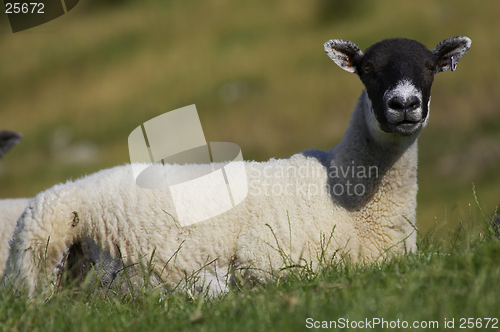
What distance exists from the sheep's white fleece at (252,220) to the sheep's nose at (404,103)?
432mm

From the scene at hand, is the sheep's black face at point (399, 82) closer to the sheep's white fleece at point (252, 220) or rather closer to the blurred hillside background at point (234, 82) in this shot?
the sheep's white fleece at point (252, 220)

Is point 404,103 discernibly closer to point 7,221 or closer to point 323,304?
point 323,304

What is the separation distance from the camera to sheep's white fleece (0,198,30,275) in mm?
6172

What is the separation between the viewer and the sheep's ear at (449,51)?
15.5 ft

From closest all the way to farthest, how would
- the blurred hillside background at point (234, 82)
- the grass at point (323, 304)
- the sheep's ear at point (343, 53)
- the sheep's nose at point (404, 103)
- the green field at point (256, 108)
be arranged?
the grass at point (323, 304)
the green field at point (256, 108)
the sheep's nose at point (404, 103)
the sheep's ear at point (343, 53)
the blurred hillside background at point (234, 82)

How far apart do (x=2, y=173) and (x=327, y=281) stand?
29689 mm

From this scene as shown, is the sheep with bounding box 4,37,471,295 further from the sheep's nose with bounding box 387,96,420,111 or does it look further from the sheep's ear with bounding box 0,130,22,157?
the sheep's ear with bounding box 0,130,22,157

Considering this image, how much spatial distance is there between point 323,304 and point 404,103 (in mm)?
2009

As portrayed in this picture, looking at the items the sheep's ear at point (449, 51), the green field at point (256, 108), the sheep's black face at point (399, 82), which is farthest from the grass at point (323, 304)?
the sheep's ear at point (449, 51)

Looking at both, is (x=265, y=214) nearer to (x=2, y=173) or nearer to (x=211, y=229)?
(x=211, y=229)

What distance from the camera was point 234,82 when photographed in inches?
1308

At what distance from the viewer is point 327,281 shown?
3.25m

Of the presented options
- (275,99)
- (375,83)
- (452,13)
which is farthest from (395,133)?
(452,13)

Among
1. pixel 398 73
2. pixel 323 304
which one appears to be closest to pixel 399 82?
pixel 398 73
